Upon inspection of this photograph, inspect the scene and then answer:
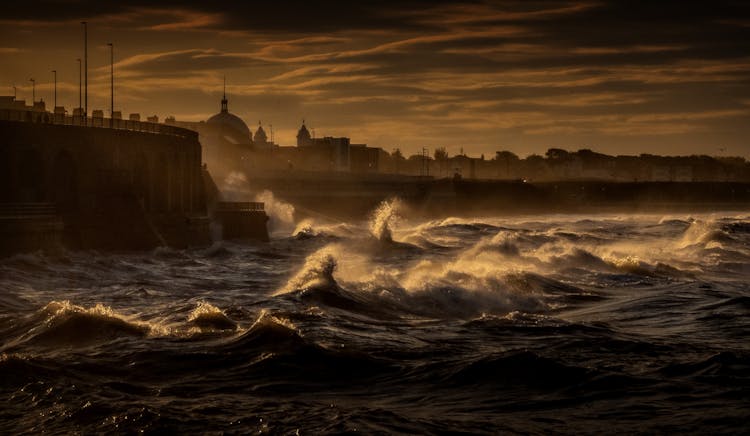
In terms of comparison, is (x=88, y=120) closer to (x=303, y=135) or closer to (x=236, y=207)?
(x=236, y=207)

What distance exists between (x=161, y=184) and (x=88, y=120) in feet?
17.4

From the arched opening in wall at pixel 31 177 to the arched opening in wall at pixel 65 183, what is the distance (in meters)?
0.70

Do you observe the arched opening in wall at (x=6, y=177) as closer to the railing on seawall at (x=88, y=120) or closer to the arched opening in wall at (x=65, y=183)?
the railing on seawall at (x=88, y=120)

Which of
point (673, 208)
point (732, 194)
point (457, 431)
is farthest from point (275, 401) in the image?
point (732, 194)

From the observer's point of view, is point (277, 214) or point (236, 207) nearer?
point (236, 207)

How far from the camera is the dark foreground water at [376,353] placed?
46.6 feet

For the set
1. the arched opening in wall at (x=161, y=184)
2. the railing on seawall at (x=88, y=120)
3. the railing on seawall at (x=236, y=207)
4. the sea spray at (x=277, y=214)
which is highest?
the railing on seawall at (x=88, y=120)

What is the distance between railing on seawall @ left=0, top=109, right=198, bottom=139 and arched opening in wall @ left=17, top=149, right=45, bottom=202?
1.61 metres

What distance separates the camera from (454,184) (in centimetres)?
13800

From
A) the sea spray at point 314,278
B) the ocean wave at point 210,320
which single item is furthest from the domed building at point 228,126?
the ocean wave at point 210,320

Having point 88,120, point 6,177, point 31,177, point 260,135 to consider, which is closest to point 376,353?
point 6,177

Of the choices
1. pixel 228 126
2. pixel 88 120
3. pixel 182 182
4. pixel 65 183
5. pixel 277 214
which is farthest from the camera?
pixel 228 126

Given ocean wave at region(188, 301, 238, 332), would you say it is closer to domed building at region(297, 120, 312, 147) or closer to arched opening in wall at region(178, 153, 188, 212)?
arched opening in wall at region(178, 153, 188, 212)

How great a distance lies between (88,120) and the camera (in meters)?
54.7
